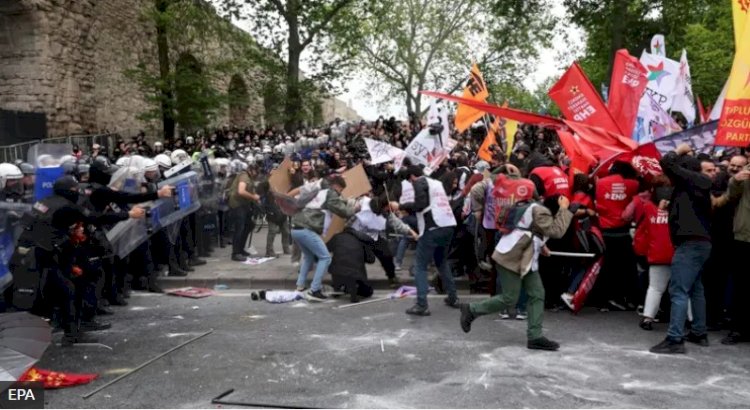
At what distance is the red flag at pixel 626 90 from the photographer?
31.8 feet

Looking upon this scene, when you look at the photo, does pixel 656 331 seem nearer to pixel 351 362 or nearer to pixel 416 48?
pixel 351 362

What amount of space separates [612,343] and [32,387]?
193 inches

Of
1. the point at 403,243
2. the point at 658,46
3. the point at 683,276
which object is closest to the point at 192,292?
the point at 403,243

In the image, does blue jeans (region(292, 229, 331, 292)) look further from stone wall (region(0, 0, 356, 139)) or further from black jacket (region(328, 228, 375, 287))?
stone wall (region(0, 0, 356, 139))

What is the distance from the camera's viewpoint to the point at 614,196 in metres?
7.76

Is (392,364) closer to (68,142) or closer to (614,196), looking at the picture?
(614,196)

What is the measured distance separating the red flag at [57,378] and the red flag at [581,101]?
6.37 metres

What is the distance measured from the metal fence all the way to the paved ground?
31.4 ft

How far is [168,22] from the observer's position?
20.1 meters

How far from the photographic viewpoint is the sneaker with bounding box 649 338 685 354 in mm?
6211

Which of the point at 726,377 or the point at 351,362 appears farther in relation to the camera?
the point at 351,362

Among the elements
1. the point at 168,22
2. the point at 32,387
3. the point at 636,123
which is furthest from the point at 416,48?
the point at 32,387

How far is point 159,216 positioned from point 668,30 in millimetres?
21841

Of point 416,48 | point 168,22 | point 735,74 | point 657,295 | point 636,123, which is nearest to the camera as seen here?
point 735,74
